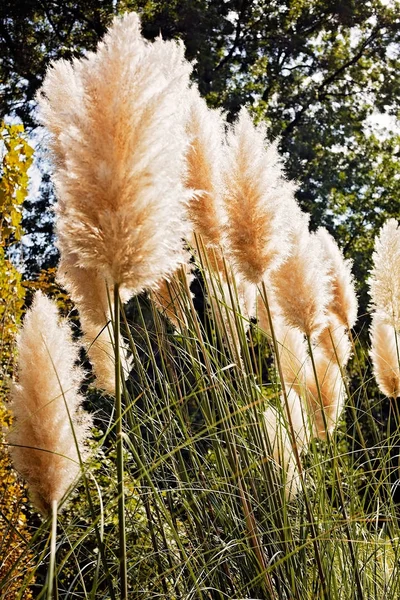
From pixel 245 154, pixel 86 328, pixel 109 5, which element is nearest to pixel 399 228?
pixel 245 154

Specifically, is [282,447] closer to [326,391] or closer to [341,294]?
[326,391]

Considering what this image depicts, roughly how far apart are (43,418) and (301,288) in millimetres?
1394

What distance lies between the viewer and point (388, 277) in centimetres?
367

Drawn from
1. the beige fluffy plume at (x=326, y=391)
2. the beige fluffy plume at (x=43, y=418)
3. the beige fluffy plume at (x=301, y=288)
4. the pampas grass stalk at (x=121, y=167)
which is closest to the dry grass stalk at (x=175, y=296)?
the beige fluffy plume at (x=301, y=288)

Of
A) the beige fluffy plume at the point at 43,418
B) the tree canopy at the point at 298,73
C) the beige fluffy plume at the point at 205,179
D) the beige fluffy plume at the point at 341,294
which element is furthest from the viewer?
the tree canopy at the point at 298,73

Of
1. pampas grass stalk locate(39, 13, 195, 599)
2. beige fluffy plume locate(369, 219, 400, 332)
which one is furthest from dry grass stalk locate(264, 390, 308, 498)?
pampas grass stalk locate(39, 13, 195, 599)

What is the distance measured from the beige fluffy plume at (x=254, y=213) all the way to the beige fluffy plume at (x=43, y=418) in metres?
0.90

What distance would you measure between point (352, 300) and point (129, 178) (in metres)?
2.41

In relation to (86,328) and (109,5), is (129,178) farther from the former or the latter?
(109,5)

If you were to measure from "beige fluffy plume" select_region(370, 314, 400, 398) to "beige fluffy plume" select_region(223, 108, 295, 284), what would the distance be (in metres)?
1.33

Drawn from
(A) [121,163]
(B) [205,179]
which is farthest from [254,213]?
(A) [121,163]

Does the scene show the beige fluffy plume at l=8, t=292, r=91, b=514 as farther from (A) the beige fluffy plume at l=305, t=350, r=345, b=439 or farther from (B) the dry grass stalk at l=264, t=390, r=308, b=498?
(A) the beige fluffy plume at l=305, t=350, r=345, b=439

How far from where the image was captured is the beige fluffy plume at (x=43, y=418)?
1986 millimetres

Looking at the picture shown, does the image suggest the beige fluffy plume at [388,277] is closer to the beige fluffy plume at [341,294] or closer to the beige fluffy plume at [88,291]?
the beige fluffy plume at [341,294]
